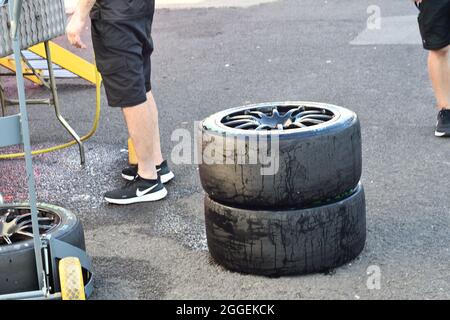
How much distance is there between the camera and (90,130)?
259 inches

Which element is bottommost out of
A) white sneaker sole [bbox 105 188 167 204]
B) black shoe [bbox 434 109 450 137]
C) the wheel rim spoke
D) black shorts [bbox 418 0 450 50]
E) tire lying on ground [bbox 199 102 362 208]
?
white sneaker sole [bbox 105 188 167 204]

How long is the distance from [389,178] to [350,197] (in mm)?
1349

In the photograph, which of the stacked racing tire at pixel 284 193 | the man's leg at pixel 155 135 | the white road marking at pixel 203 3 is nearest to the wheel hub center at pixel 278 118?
the stacked racing tire at pixel 284 193

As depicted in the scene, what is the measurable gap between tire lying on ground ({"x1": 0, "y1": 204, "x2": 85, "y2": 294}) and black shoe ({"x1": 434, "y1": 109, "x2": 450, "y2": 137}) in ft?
9.52

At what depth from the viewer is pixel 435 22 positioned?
5629mm

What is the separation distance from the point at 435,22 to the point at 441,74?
15.0 inches

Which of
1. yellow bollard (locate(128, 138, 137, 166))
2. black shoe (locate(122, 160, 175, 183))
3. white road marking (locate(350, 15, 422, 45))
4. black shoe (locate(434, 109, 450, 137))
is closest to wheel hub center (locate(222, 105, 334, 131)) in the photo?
black shoe (locate(122, 160, 175, 183))

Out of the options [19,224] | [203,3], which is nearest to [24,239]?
[19,224]

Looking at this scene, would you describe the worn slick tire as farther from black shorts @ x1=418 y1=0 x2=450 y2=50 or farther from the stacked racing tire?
black shorts @ x1=418 y1=0 x2=450 y2=50

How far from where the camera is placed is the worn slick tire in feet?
11.7

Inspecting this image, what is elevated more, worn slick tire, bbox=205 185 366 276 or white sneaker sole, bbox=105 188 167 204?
worn slick tire, bbox=205 185 366 276

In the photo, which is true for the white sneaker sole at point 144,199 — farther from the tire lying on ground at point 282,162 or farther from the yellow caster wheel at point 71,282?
the yellow caster wheel at point 71,282

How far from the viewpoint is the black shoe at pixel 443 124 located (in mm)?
5641

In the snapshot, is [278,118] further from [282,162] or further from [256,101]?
[256,101]
